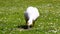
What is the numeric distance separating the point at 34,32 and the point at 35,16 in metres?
2.64

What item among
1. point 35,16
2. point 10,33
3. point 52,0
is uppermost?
point 52,0

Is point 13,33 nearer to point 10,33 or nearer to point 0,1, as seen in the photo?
point 10,33

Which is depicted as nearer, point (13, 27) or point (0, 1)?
point (13, 27)

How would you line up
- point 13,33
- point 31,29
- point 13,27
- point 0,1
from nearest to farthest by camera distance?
point 13,33
point 31,29
point 13,27
point 0,1

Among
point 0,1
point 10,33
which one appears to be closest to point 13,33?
point 10,33

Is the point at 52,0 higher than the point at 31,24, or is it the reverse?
the point at 52,0

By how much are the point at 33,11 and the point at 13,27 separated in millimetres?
2538

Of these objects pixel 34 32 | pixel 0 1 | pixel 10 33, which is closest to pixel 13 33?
pixel 10 33

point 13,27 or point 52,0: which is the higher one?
point 52,0

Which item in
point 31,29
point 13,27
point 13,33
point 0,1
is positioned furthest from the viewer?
point 0,1

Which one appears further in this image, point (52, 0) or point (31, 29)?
point (52, 0)

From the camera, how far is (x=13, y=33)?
64.6 feet

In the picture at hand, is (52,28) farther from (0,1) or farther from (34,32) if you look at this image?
(0,1)

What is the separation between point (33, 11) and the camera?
22.5m
